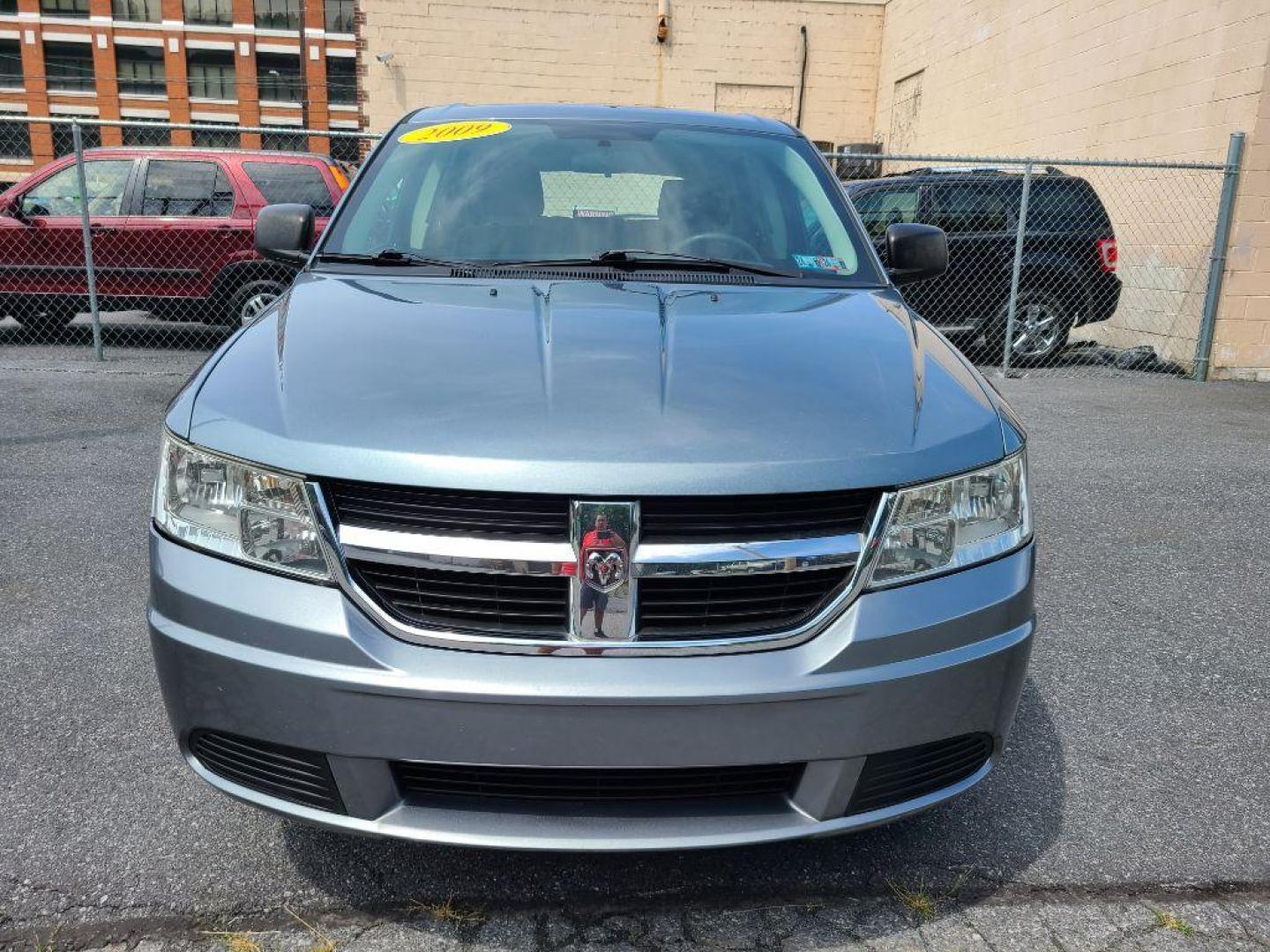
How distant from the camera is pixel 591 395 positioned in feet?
6.28

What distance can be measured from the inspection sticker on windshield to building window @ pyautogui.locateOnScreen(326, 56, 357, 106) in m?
56.3

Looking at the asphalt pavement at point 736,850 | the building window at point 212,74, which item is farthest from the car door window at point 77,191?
the building window at point 212,74

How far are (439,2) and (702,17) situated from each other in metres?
5.32

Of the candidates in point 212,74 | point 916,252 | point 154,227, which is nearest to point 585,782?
point 916,252

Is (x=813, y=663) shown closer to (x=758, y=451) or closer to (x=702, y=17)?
(x=758, y=451)

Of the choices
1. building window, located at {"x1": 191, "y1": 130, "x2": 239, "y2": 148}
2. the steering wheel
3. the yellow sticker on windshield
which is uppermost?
building window, located at {"x1": 191, "y1": 130, "x2": 239, "y2": 148}

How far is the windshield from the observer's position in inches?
114

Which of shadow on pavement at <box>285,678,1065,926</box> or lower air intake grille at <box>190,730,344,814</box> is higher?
lower air intake grille at <box>190,730,344,814</box>

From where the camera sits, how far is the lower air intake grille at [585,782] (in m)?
1.77

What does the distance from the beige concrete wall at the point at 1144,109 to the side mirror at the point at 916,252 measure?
7.75 m

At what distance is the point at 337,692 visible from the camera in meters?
1.71

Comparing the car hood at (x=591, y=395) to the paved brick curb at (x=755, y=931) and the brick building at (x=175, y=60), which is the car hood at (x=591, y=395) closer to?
the paved brick curb at (x=755, y=931)

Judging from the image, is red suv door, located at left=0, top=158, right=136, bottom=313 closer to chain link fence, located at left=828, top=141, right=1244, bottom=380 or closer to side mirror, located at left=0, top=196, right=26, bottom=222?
side mirror, located at left=0, top=196, right=26, bottom=222

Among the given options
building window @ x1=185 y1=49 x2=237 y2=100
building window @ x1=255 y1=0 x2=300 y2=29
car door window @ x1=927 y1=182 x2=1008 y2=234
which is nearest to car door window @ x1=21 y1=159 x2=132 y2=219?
car door window @ x1=927 y1=182 x2=1008 y2=234
